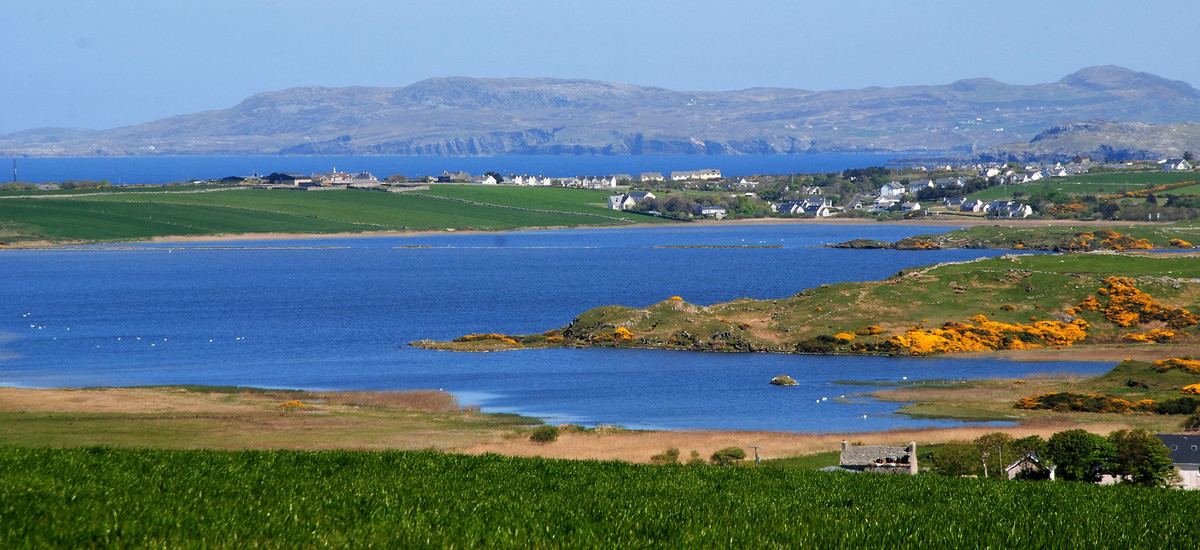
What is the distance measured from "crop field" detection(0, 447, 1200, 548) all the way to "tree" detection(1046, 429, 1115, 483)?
12.0 m

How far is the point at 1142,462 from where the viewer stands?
110ft

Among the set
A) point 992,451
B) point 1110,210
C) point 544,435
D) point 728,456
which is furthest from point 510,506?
point 1110,210

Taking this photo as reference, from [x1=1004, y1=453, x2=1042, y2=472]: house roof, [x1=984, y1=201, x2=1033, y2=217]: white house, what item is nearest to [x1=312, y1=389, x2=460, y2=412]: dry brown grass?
[x1=1004, y1=453, x2=1042, y2=472]: house roof

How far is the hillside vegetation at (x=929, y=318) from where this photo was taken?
240ft

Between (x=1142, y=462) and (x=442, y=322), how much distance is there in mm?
62234

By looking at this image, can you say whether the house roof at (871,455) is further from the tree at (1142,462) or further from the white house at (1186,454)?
the white house at (1186,454)

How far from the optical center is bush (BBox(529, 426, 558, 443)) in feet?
145

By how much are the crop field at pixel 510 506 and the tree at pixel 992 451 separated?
13013 mm

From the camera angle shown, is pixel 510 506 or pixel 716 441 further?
pixel 716 441

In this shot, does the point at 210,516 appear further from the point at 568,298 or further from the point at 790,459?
the point at 568,298

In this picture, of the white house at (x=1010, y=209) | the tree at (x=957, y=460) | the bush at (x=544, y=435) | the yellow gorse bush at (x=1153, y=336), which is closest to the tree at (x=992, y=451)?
the tree at (x=957, y=460)

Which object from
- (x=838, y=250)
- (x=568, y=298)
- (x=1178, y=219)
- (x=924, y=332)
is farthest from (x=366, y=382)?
(x=1178, y=219)

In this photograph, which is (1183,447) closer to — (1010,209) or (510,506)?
(510,506)

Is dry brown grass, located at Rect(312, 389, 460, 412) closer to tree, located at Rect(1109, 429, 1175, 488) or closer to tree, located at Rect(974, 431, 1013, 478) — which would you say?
tree, located at Rect(974, 431, 1013, 478)
